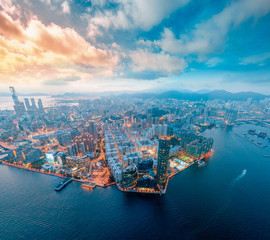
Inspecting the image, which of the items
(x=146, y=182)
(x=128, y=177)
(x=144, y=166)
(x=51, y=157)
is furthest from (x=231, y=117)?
(x=51, y=157)

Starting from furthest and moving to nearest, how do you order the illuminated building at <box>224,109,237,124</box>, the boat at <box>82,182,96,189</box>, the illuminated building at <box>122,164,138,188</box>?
the illuminated building at <box>224,109,237,124</box>, the boat at <box>82,182,96,189</box>, the illuminated building at <box>122,164,138,188</box>

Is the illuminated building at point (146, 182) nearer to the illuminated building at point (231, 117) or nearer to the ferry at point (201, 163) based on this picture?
the ferry at point (201, 163)

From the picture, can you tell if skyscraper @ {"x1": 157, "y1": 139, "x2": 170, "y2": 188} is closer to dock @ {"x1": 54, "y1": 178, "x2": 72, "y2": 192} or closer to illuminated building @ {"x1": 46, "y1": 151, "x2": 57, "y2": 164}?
dock @ {"x1": 54, "y1": 178, "x2": 72, "y2": 192}

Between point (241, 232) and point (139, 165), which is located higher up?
point (139, 165)

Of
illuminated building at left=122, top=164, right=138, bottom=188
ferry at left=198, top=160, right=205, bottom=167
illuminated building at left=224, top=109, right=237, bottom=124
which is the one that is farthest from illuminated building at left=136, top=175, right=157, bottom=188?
illuminated building at left=224, top=109, right=237, bottom=124

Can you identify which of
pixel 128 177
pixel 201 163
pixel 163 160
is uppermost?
pixel 163 160

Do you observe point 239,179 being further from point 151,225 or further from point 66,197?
point 66,197

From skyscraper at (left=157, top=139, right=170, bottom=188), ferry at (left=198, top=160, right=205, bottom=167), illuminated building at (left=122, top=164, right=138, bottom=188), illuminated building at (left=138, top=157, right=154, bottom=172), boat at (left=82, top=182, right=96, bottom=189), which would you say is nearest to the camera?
illuminated building at (left=122, top=164, right=138, bottom=188)

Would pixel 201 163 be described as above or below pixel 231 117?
below

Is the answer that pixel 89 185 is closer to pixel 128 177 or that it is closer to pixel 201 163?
pixel 128 177

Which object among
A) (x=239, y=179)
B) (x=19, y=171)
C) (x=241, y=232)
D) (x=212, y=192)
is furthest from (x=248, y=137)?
(x=19, y=171)

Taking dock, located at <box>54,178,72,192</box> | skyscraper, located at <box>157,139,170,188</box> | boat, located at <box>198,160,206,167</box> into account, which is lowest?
boat, located at <box>198,160,206,167</box>
